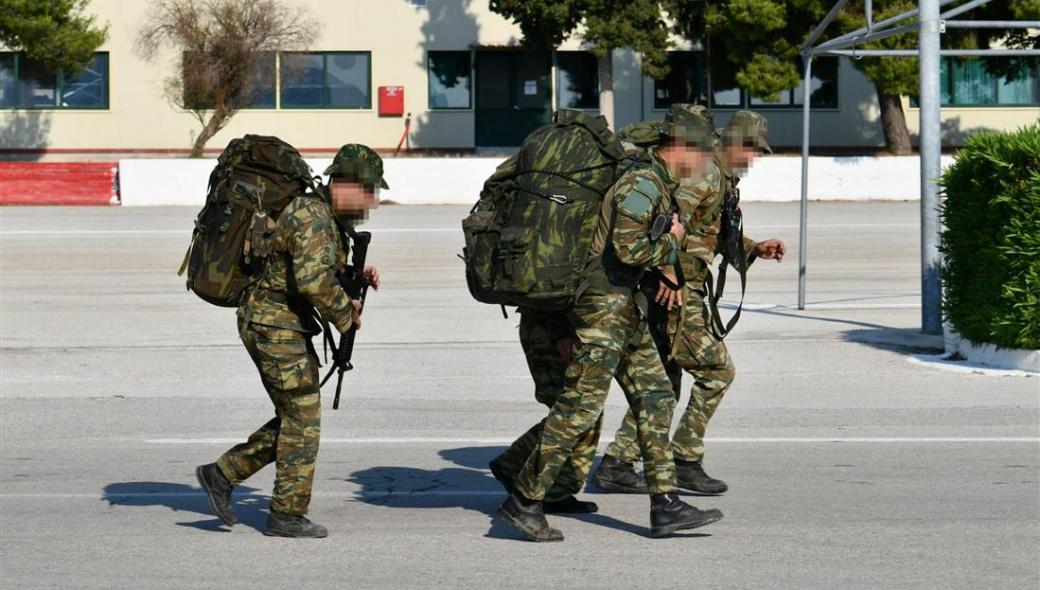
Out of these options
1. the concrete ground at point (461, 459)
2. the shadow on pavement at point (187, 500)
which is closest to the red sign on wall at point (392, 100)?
the concrete ground at point (461, 459)

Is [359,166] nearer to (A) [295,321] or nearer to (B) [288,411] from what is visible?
(A) [295,321]

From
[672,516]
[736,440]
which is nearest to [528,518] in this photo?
[672,516]

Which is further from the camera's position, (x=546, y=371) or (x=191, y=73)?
(x=191, y=73)

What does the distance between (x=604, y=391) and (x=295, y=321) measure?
1320mm

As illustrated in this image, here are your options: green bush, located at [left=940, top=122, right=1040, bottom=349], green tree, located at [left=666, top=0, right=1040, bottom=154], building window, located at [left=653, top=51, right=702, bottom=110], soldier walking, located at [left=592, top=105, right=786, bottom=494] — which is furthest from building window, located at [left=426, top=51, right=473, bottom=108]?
soldier walking, located at [left=592, top=105, right=786, bottom=494]

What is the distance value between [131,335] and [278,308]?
781 centimetres

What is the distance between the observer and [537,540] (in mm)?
6492

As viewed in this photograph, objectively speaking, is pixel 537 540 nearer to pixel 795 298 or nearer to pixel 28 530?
pixel 28 530

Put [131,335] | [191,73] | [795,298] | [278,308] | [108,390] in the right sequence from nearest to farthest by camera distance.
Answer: [278,308] < [108,390] < [131,335] < [795,298] < [191,73]

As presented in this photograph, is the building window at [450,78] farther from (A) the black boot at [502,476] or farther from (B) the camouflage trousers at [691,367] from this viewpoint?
(A) the black boot at [502,476]

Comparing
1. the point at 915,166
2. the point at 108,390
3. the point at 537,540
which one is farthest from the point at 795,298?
the point at 915,166

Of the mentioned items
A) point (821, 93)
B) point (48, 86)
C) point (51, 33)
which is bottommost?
point (821, 93)

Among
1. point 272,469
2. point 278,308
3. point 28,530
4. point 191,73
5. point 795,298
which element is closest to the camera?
point 278,308

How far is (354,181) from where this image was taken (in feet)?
21.1
